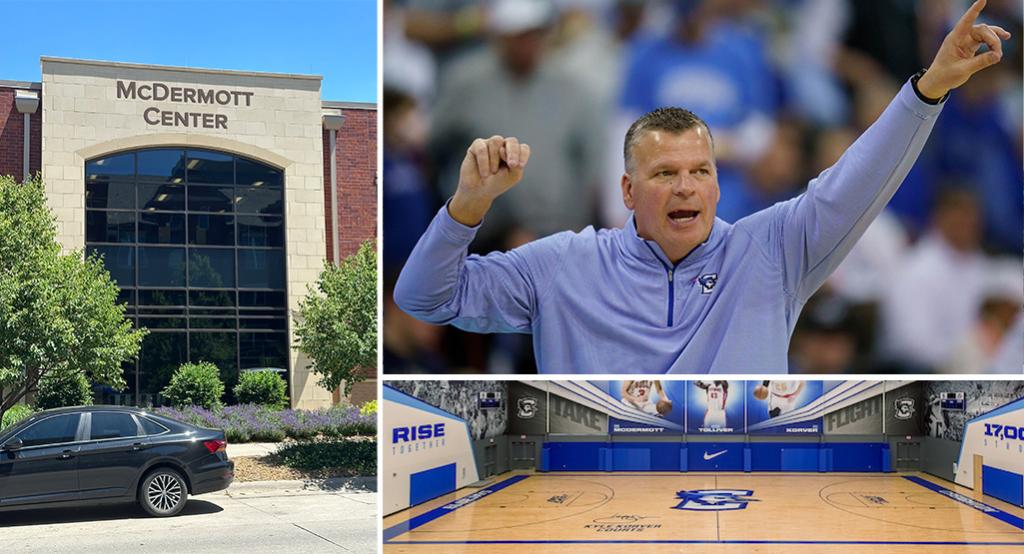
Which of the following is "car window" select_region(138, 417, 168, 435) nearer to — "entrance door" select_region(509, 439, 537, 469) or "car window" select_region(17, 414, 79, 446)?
"car window" select_region(17, 414, 79, 446)

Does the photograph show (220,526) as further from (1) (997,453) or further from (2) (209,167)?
(2) (209,167)

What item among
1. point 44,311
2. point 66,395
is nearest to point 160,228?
point 66,395

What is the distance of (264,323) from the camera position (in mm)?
28531

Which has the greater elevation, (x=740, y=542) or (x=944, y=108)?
(x=944, y=108)

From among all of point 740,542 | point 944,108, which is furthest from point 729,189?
point 740,542

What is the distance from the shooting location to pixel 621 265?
5227mm

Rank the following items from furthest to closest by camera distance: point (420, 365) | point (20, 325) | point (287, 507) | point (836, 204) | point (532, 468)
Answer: point (532, 468) < point (20, 325) < point (287, 507) < point (420, 365) < point (836, 204)

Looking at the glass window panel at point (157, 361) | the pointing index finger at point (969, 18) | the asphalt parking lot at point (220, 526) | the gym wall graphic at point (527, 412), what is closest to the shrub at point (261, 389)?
the glass window panel at point (157, 361)

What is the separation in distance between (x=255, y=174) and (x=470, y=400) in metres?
9.77

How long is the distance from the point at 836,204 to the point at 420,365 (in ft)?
6.85

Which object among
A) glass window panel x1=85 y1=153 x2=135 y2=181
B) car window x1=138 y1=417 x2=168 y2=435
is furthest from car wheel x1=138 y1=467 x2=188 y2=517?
glass window panel x1=85 y1=153 x2=135 y2=181

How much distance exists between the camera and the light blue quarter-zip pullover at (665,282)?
4996 millimetres

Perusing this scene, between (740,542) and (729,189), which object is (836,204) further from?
(740,542)

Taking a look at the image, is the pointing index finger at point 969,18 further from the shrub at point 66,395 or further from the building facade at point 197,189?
the building facade at point 197,189
